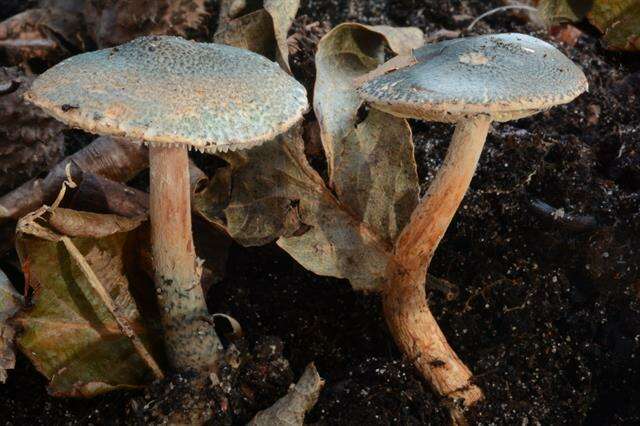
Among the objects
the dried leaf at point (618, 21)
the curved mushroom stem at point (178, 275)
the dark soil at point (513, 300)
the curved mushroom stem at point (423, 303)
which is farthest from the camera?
the dried leaf at point (618, 21)

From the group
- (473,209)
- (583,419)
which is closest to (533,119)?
(473,209)

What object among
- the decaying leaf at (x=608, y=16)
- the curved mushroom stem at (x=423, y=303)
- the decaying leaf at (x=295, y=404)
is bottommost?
the decaying leaf at (x=295, y=404)

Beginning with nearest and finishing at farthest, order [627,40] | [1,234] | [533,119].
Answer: [1,234] → [533,119] → [627,40]

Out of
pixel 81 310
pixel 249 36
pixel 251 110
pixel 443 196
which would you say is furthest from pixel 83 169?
pixel 443 196

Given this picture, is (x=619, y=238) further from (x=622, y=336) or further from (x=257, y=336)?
(x=257, y=336)

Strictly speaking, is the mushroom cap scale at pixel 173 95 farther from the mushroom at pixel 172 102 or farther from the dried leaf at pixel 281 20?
→ the dried leaf at pixel 281 20

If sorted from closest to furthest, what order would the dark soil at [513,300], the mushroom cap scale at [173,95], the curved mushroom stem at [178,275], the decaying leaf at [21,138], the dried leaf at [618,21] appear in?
the mushroom cap scale at [173,95]
the curved mushroom stem at [178,275]
the dark soil at [513,300]
the decaying leaf at [21,138]
the dried leaf at [618,21]

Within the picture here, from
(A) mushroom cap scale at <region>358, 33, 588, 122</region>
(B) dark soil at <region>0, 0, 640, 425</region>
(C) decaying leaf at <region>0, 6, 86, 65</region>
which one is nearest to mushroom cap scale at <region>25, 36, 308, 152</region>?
(A) mushroom cap scale at <region>358, 33, 588, 122</region>

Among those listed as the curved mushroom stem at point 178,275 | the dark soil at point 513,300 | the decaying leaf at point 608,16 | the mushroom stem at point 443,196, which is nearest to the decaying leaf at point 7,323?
the dark soil at point 513,300
